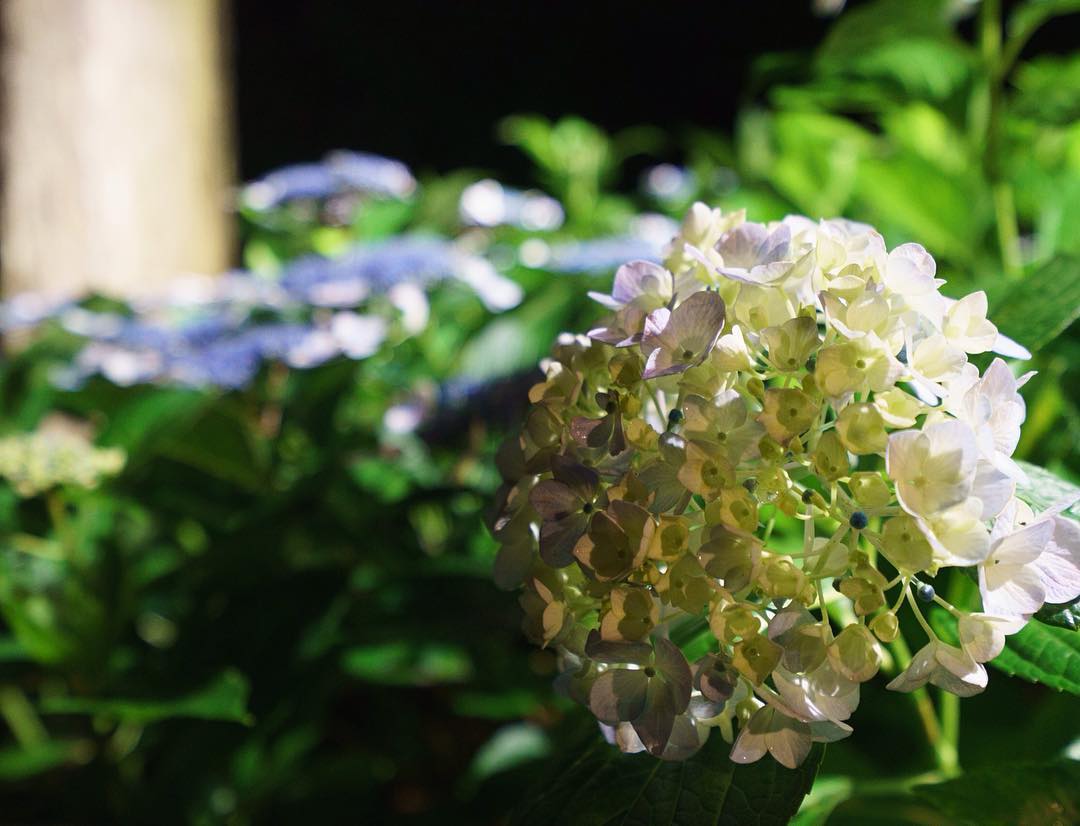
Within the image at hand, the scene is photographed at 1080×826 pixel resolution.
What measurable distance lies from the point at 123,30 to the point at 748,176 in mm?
1267

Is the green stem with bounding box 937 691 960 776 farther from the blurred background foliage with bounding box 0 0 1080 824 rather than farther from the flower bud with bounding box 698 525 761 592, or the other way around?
the flower bud with bounding box 698 525 761 592

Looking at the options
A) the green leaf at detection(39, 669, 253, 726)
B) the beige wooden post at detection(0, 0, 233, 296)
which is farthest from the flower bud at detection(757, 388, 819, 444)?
the beige wooden post at detection(0, 0, 233, 296)

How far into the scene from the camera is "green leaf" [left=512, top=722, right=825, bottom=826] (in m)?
0.39

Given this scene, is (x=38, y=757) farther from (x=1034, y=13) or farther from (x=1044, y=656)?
(x=1034, y=13)

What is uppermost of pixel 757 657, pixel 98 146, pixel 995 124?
pixel 995 124

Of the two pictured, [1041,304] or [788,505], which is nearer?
[788,505]

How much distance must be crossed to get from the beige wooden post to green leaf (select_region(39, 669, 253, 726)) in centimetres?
125

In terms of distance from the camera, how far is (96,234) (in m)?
1.83

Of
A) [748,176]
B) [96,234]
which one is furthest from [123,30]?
[748,176]

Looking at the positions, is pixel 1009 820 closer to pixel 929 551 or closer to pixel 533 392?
pixel 929 551

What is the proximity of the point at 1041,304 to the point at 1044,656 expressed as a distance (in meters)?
0.18

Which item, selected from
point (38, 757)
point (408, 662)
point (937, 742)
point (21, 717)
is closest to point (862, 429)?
point (937, 742)

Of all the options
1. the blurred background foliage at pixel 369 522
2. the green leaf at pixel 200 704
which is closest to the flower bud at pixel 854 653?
the blurred background foliage at pixel 369 522

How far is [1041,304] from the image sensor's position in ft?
1.62
